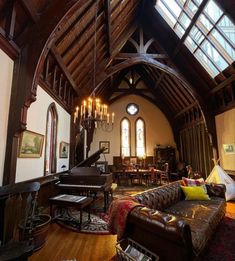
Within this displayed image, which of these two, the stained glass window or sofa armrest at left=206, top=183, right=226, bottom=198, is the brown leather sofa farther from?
the stained glass window

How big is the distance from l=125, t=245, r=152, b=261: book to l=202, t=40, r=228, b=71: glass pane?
5609 millimetres

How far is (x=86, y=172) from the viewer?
416 cm

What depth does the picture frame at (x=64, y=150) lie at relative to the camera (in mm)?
4957

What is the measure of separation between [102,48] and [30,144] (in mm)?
3830

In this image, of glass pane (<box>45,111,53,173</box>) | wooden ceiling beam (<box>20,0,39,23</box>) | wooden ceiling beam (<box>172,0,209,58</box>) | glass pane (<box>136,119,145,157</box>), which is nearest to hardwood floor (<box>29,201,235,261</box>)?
glass pane (<box>45,111,53,173</box>)

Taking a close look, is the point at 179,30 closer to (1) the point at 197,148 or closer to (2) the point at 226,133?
(2) the point at 226,133

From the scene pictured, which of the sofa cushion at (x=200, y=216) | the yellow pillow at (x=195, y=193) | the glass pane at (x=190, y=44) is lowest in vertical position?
the sofa cushion at (x=200, y=216)

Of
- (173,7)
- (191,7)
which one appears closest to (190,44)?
(191,7)

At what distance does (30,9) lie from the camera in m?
2.51

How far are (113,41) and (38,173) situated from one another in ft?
15.8

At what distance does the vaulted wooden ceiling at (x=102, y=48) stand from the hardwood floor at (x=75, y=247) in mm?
2699

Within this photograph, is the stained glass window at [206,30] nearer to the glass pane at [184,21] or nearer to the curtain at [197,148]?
the glass pane at [184,21]

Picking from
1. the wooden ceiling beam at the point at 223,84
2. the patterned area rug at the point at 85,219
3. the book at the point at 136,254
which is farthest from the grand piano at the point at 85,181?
the wooden ceiling beam at the point at 223,84

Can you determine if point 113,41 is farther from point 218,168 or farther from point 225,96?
point 218,168
